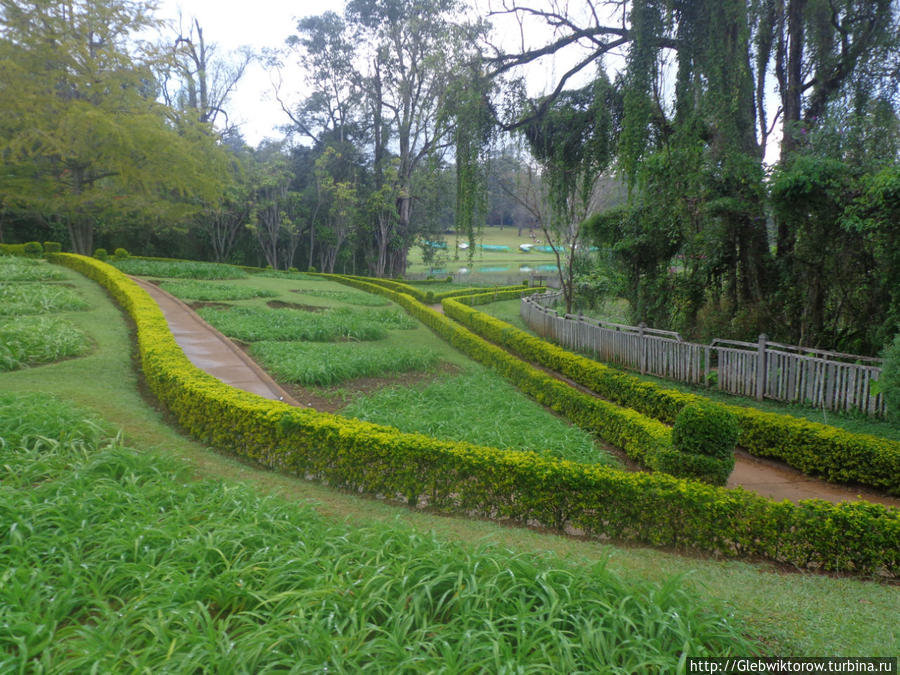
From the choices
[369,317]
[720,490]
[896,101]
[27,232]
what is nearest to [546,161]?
[896,101]

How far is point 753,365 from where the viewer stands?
980 centimetres

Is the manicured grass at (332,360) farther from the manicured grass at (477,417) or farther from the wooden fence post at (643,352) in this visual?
the wooden fence post at (643,352)

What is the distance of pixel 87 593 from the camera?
3162mm

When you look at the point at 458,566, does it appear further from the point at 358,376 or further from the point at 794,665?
the point at 358,376

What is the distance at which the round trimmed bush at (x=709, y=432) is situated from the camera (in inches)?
232

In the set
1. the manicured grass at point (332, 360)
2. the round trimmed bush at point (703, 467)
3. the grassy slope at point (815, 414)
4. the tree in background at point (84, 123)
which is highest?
the tree in background at point (84, 123)

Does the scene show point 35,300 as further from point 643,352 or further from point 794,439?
point 794,439

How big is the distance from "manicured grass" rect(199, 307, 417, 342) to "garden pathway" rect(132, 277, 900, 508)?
499mm

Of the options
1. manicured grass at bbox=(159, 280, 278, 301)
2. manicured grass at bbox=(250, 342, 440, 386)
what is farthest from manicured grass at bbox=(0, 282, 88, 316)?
manicured grass at bbox=(250, 342, 440, 386)

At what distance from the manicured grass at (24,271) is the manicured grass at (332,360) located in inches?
389

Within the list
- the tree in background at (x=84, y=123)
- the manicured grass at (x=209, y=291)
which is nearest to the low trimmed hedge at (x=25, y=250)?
the tree in background at (x=84, y=123)

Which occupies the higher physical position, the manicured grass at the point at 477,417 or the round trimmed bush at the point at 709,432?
the round trimmed bush at the point at 709,432

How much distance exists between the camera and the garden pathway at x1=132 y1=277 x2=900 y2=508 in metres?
6.25

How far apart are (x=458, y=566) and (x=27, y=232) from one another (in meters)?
36.3
